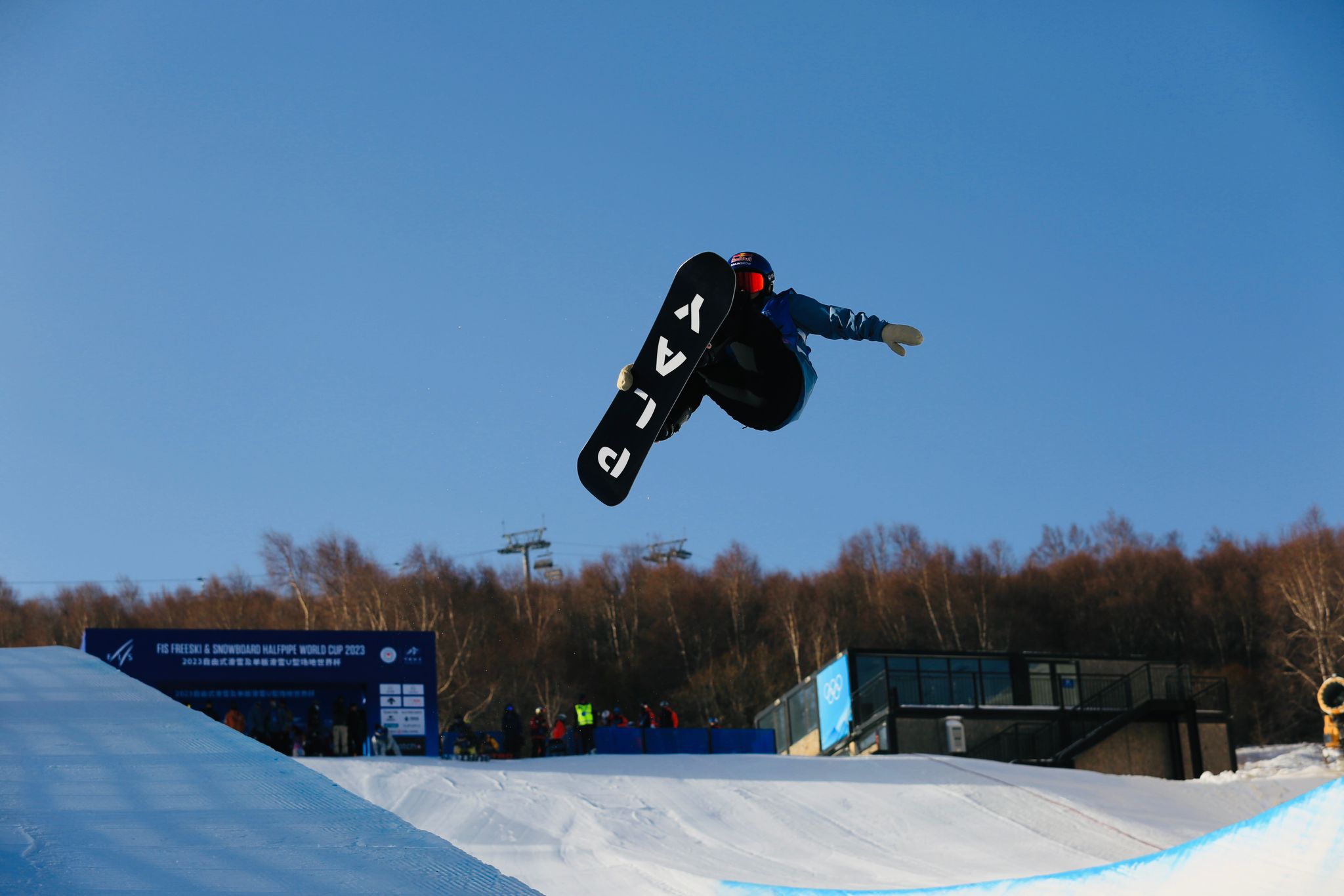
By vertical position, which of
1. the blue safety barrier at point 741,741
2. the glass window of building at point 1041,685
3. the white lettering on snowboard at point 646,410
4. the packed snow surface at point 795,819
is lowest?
the packed snow surface at point 795,819

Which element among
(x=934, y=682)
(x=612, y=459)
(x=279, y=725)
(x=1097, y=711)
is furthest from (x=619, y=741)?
(x=612, y=459)

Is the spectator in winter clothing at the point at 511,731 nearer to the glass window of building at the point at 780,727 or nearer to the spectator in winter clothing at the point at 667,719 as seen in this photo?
the spectator in winter clothing at the point at 667,719

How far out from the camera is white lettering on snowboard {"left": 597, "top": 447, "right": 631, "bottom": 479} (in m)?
7.06

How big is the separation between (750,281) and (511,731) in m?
14.6

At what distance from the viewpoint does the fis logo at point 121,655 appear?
19406 millimetres

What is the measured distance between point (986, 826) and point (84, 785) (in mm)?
9231

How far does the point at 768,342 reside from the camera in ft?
22.6

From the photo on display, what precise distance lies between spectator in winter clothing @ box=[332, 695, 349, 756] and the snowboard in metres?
13.3

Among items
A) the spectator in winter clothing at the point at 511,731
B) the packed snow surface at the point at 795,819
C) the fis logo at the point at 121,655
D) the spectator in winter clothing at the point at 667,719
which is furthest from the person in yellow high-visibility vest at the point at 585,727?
the fis logo at the point at 121,655

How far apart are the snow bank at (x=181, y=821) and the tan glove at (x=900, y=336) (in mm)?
3278

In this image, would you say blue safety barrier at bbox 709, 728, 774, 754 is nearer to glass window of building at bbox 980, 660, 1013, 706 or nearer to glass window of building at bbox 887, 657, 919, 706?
glass window of building at bbox 887, 657, 919, 706

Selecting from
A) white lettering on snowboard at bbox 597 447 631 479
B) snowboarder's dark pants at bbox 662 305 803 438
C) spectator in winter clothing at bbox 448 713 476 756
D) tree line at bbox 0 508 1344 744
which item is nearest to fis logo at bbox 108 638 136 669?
spectator in winter clothing at bbox 448 713 476 756

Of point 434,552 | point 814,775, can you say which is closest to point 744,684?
point 434,552

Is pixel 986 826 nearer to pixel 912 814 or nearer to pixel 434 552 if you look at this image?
pixel 912 814
